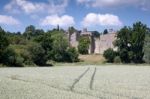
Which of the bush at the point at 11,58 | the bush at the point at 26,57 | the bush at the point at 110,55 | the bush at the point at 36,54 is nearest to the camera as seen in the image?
the bush at the point at 11,58

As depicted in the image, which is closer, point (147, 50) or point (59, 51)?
point (147, 50)

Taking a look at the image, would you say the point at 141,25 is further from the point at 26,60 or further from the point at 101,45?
the point at 26,60

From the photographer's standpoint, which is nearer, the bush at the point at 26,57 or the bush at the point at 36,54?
the bush at the point at 26,57

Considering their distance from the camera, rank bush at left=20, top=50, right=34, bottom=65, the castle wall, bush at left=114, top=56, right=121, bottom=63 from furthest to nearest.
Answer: the castle wall → bush at left=114, top=56, right=121, bottom=63 → bush at left=20, top=50, right=34, bottom=65

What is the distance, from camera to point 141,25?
394 feet

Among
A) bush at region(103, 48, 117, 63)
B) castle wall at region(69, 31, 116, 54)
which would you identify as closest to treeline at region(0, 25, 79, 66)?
bush at region(103, 48, 117, 63)

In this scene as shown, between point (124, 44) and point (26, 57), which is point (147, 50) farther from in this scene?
point (26, 57)

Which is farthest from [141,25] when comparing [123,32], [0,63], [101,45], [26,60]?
[0,63]

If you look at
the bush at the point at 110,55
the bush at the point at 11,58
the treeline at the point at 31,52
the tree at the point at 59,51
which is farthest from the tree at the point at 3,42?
the bush at the point at 110,55

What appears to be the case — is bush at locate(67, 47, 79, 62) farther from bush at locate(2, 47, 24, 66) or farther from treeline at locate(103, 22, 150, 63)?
bush at locate(2, 47, 24, 66)

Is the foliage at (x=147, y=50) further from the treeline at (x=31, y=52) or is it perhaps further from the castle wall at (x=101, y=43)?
the castle wall at (x=101, y=43)

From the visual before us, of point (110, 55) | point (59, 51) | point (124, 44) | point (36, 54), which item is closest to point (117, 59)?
point (110, 55)

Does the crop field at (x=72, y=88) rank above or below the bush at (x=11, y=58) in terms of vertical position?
below

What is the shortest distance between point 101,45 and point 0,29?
6843cm
